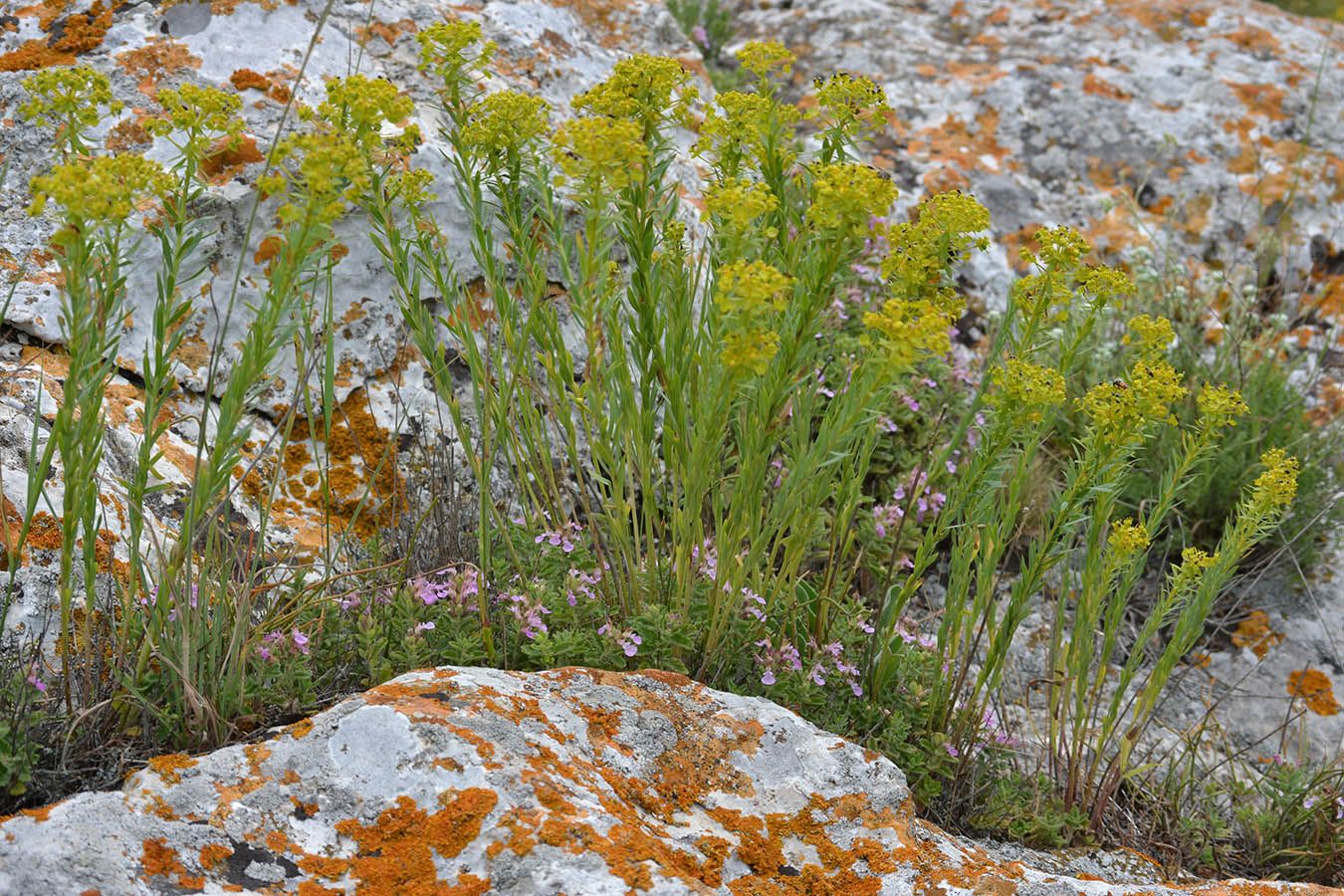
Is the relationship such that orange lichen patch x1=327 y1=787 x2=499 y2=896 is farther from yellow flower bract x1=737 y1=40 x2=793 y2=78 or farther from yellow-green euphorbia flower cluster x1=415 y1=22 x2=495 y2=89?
yellow flower bract x1=737 y1=40 x2=793 y2=78

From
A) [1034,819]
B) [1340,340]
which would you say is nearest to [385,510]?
[1034,819]

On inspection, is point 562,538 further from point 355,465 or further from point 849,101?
point 849,101

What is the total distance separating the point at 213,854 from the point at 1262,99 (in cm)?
584

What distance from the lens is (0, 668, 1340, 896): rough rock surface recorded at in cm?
148

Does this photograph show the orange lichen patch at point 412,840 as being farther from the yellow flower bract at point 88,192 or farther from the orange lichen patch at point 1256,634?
the orange lichen patch at point 1256,634

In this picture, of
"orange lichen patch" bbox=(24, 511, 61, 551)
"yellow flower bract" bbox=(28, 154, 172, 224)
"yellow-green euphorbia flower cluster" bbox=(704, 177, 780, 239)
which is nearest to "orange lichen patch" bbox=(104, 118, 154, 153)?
"orange lichen patch" bbox=(24, 511, 61, 551)

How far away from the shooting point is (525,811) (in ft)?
5.17

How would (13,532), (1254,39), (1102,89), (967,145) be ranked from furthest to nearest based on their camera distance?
(1254,39), (1102,89), (967,145), (13,532)

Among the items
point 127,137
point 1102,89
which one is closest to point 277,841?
point 127,137

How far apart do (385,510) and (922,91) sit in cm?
389

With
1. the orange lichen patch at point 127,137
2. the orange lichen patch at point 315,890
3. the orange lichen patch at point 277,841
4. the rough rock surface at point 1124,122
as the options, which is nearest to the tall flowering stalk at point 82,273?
the orange lichen patch at point 277,841

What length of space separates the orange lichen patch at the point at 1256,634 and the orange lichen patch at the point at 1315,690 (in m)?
0.12

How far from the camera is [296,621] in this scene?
2141 millimetres

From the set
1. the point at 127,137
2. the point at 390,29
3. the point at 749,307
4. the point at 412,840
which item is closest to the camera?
the point at 412,840
